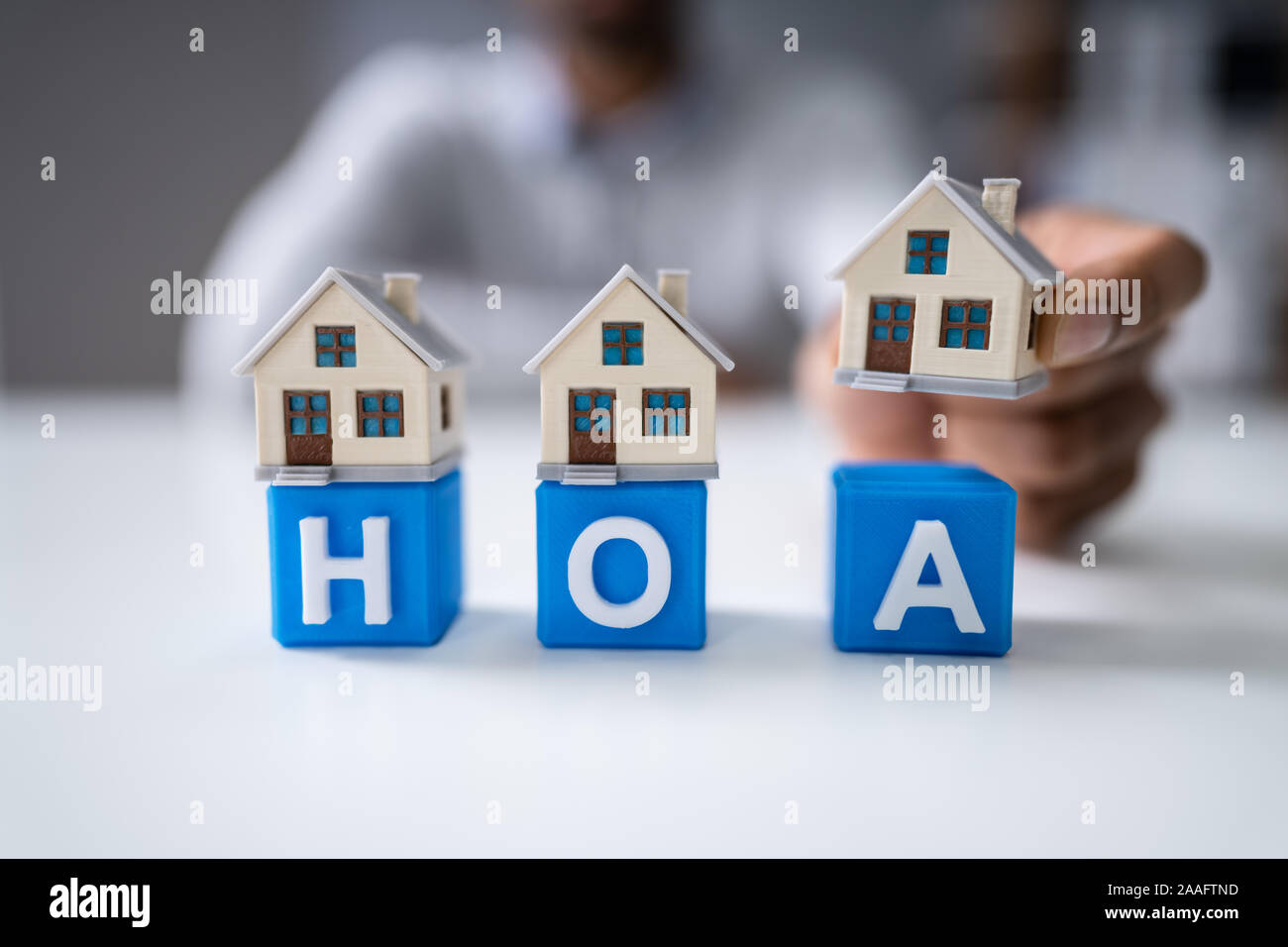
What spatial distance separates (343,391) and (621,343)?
1.34 feet

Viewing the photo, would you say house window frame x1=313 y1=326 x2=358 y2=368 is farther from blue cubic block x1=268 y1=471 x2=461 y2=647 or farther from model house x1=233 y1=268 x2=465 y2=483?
blue cubic block x1=268 y1=471 x2=461 y2=647

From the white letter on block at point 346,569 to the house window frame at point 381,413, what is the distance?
0.42ft

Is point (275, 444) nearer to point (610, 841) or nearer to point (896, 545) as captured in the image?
point (610, 841)

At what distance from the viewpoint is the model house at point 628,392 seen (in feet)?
4.46

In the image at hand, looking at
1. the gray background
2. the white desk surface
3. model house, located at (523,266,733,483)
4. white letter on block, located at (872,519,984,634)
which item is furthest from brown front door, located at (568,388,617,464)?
the gray background

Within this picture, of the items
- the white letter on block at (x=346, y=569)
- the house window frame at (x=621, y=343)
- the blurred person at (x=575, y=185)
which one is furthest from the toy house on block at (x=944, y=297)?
the blurred person at (x=575, y=185)

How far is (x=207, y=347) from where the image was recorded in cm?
346

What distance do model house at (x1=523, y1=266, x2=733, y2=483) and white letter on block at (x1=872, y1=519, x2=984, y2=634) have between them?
1.02 feet

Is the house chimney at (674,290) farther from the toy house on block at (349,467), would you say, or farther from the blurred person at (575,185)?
the blurred person at (575,185)

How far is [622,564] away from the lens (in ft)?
4.61

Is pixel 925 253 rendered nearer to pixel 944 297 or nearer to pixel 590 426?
pixel 944 297

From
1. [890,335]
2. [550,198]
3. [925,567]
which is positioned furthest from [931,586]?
[550,198]

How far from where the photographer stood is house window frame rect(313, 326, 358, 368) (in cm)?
138

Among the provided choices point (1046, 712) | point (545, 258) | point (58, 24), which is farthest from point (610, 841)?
point (58, 24)
